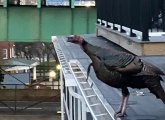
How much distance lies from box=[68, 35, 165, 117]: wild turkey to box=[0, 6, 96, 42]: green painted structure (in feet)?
70.4

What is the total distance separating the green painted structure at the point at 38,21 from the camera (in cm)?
2941

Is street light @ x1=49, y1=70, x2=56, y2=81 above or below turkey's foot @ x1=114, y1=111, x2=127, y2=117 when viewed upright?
below

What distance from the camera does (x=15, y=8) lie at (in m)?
29.5

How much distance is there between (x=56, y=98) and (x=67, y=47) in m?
17.8

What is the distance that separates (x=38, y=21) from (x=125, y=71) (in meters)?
22.1

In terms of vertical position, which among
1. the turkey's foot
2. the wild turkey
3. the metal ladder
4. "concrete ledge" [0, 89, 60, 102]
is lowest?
"concrete ledge" [0, 89, 60, 102]

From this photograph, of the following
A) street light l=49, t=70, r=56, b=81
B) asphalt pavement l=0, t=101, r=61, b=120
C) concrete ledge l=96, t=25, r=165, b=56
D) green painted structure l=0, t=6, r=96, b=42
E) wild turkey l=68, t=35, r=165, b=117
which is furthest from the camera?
street light l=49, t=70, r=56, b=81

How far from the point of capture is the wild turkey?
7609mm

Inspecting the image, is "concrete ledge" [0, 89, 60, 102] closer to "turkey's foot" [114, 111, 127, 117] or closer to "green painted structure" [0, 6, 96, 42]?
"green painted structure" [0, 6, 96, 42]

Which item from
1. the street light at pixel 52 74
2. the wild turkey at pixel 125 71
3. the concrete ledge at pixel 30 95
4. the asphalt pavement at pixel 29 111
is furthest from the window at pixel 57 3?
the wild turkey at pixel 125 71

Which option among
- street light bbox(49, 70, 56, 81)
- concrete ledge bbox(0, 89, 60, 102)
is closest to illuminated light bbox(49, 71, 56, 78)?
street light bbox(49, 70, 56, 81)

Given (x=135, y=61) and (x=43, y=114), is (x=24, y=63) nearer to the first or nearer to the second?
(x=43, y=114)

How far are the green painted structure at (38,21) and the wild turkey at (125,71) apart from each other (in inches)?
845

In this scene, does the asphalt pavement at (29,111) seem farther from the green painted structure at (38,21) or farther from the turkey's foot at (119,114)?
the turkey's foot at (119,114)
